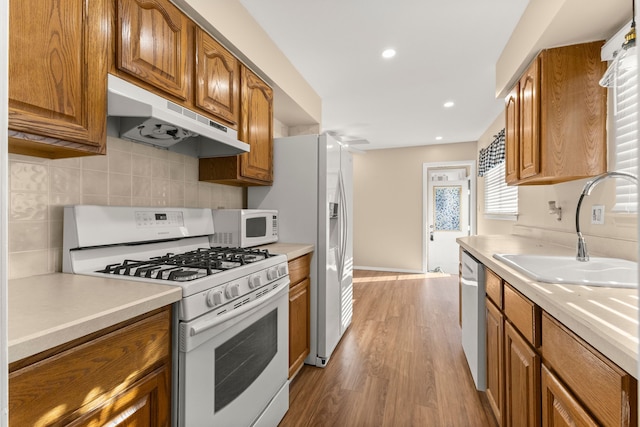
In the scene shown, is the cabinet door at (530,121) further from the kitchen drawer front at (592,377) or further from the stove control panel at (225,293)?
the stove control panel at (225,293)

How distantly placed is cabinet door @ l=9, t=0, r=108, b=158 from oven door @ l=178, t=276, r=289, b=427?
760 mm

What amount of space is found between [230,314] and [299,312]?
3.06 feet

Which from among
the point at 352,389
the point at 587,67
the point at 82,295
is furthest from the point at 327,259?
the point at 587,67

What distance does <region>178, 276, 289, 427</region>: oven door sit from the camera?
1019 mm

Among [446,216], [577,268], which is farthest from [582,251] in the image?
[446,216]

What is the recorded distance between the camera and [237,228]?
1966mm

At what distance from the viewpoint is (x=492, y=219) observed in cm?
437

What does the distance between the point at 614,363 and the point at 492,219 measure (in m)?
4.19

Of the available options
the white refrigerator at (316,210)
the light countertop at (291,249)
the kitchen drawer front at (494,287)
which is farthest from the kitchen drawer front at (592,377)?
the white refrigerator at (316,210)

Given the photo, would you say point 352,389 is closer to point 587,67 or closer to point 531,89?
point 531,89

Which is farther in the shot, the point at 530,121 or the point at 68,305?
the point at 530,121

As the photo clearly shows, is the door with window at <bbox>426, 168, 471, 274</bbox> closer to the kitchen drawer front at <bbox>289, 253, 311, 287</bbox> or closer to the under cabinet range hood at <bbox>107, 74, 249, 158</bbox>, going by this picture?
the kitchen drawer front at <bbox>289, 253, 311, 287</bbox>

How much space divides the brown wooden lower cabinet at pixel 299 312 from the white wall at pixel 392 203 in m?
3.82

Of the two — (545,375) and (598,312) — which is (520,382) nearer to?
(545,375)
